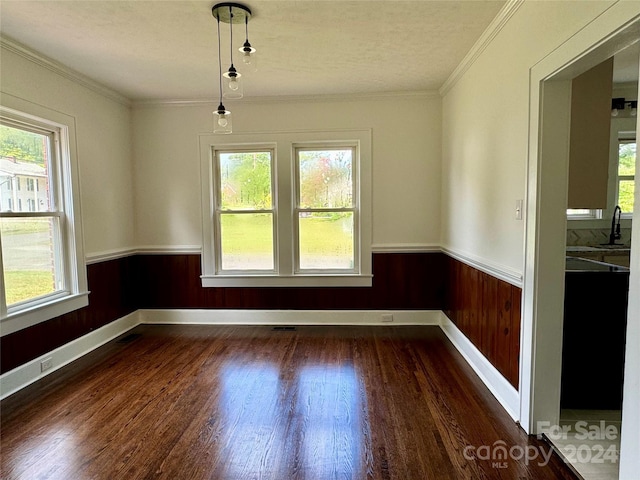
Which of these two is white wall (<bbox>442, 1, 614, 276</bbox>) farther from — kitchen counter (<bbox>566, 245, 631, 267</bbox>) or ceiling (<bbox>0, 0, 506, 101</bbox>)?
kitchen counter (<bbox>566, 245, 631, 267</bbox>)

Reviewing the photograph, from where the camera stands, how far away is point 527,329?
2.09 meters

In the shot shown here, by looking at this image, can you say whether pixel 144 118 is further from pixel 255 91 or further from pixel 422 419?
pixel 422 419

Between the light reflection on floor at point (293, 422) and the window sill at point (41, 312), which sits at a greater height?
the window sill at point (41, 312)

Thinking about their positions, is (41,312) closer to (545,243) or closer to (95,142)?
(95,142)

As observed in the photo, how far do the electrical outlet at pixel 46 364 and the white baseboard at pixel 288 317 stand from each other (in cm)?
134

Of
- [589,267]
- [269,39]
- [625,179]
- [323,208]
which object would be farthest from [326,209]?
[625,179]

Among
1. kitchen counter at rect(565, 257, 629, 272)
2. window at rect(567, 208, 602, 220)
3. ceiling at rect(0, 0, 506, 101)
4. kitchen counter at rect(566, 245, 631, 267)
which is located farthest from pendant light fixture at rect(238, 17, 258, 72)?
window at rect(567, 208, 602, 220)

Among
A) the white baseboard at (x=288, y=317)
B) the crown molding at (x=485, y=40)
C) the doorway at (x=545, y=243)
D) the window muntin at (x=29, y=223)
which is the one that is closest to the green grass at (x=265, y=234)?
the white baseboard at (x=288, y=317)

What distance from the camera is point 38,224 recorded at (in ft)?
9.79

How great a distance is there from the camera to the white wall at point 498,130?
6.23 feet

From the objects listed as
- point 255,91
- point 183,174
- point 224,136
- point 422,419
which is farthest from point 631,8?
point 183,174

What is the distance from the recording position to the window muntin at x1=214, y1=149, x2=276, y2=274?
416 cm

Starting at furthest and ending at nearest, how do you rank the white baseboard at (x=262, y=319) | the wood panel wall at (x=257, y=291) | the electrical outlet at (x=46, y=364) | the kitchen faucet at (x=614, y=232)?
the kitchen faucet at (x=614, y=232), the wood panel wall at (x=257, y=291), the white baseboard at (x=262, y=319), the electrical outlet at (x=46, y=364)

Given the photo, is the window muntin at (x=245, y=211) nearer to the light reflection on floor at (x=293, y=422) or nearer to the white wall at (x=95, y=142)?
the white wall at (x=95, y=142)
